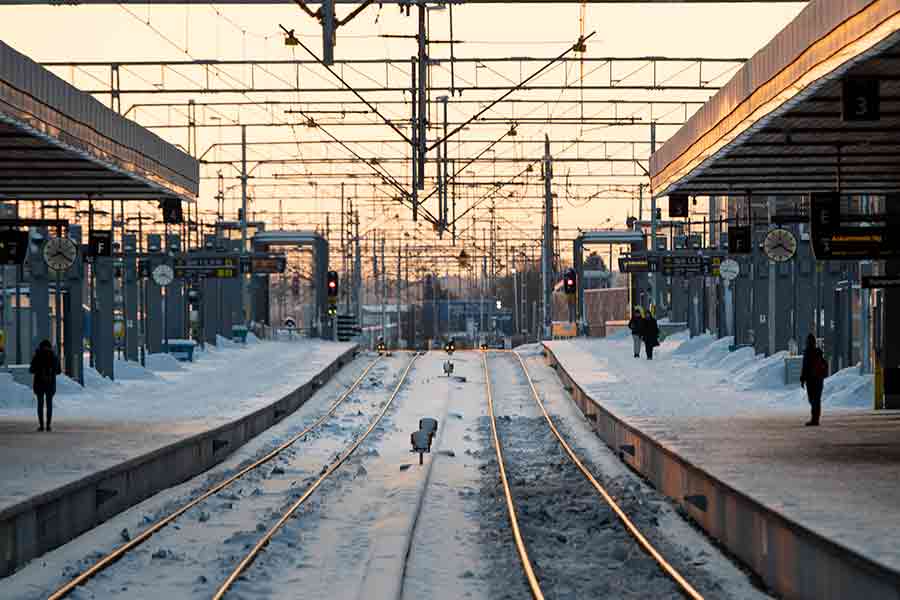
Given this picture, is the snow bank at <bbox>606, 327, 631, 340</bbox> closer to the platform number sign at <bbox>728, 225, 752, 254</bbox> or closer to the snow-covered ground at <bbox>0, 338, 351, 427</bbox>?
the snow-covered ground at <bbox>0, 338, 351, 427</bbox>

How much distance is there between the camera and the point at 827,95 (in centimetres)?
1762

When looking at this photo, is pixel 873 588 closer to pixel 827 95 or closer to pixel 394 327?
pixel 827 95

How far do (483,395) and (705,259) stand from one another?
9.46 m

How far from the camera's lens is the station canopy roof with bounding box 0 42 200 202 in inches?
755

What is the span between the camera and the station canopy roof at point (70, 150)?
63.0ft

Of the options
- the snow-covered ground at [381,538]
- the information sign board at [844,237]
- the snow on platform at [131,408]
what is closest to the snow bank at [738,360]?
the snow on platform at [131,408]

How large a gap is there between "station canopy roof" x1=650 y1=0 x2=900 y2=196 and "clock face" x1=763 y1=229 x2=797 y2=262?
37.1 inches

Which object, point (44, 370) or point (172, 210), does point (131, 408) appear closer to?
point (172, 210)

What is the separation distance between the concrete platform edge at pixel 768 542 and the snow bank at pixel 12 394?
1523 centimetres

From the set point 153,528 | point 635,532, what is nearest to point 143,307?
point 153,528

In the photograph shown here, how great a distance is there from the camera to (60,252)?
3003cm

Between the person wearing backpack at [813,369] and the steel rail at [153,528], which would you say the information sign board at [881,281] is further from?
the steel rail at [153,528]

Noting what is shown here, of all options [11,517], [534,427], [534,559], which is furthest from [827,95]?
[534,427]

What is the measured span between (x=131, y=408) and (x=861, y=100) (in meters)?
21.0
